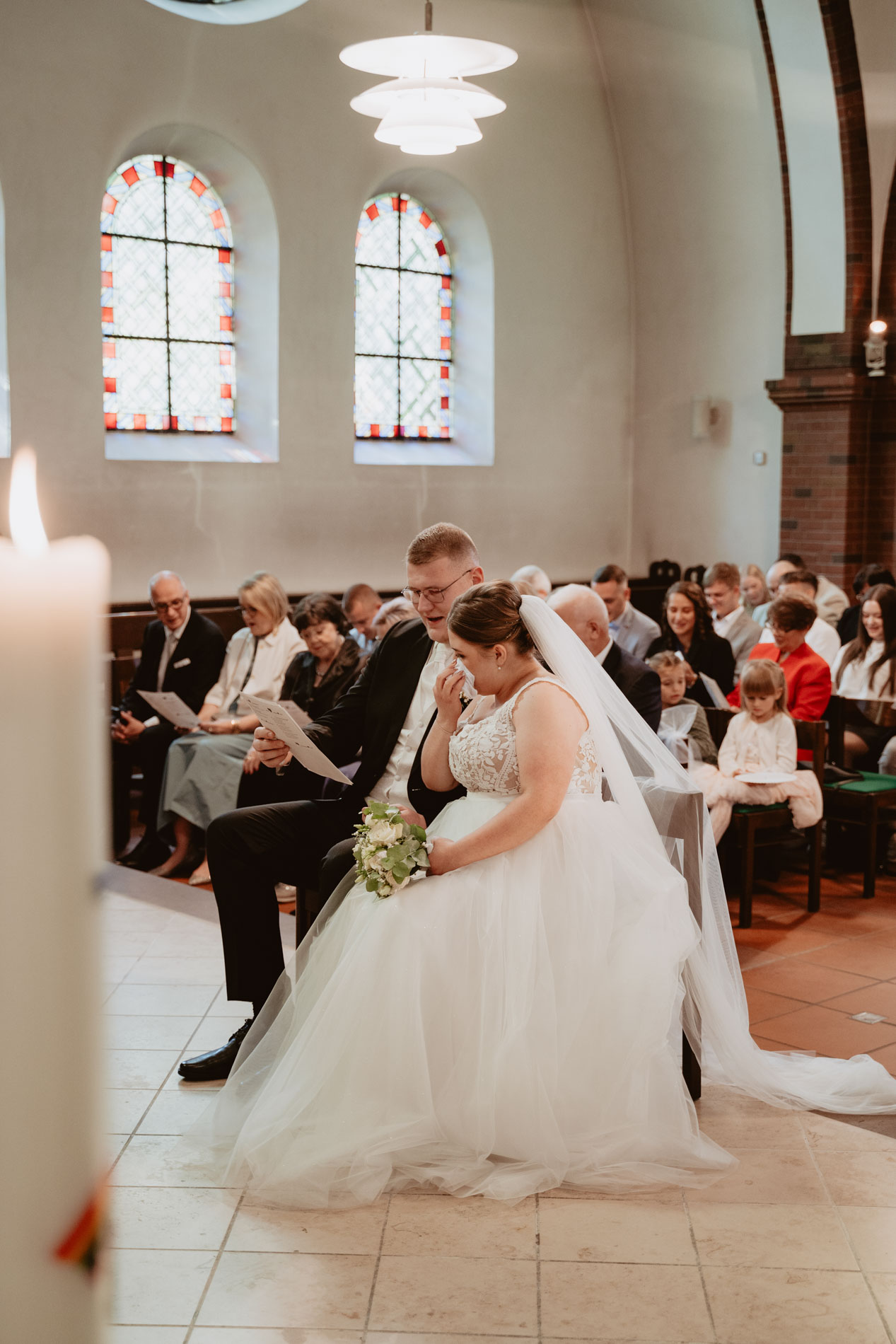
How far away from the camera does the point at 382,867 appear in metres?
3.40

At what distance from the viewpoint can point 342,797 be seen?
4254mm

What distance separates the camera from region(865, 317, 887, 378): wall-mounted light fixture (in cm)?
1048

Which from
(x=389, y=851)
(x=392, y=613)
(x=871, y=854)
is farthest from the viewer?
(x=392, y=613)

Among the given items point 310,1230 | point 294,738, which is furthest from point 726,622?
point 310,1230

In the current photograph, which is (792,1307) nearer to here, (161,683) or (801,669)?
(801,669)

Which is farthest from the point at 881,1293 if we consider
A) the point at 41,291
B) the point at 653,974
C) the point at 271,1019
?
the point at 41,291

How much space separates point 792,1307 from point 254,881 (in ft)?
6.33

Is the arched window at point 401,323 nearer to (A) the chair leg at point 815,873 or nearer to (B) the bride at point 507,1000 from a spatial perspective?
(A) the chair leg at point 815,873

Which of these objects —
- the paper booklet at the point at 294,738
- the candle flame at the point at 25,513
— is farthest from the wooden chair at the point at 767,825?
the candle flame at the point at 25,513

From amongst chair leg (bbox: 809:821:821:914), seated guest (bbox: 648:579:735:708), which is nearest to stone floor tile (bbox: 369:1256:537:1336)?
chair leg (bbox: 809:821:821:914)

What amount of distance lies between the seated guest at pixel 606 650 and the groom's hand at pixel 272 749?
1232 millimetres

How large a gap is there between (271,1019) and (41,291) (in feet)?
20.9

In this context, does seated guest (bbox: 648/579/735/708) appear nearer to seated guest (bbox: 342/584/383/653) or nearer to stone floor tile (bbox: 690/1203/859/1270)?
seated guest (bbox: 342/584/383/653)

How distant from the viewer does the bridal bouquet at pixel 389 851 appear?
3395 millimetres
